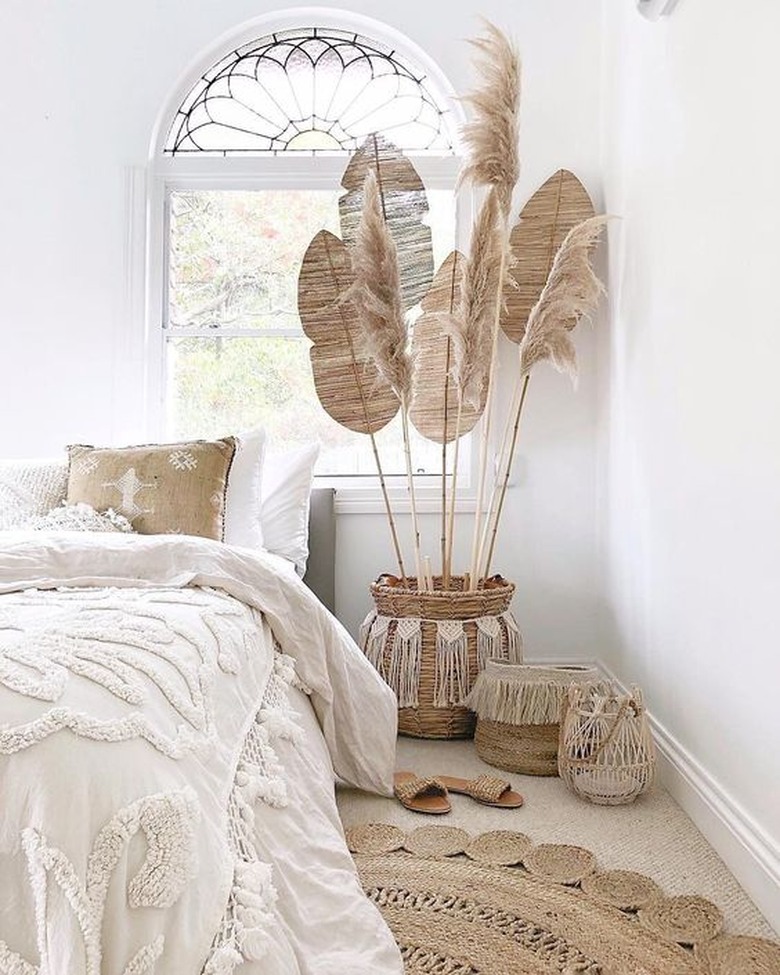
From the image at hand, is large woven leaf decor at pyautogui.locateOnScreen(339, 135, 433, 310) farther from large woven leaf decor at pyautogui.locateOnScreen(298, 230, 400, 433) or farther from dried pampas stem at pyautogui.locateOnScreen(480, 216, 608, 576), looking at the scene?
dried pampas stem at pyautogui.locateOnScreen(480, 216, 608, 576)

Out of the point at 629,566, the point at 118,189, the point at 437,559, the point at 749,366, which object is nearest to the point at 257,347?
the point at 118,189

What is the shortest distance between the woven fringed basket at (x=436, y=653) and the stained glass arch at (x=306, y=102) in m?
1.71

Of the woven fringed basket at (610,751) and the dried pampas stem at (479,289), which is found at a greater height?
the dried pampas stem at (479,289)

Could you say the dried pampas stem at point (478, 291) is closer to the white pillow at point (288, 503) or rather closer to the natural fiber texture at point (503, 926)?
the white pillow at point (288, 503)

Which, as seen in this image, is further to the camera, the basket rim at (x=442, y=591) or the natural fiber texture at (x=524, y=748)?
the basket rim at (x=442, y=591)

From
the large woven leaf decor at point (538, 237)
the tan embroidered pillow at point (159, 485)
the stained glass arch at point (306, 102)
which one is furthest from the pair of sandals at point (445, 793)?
the stained glass arch at point (306, 102)

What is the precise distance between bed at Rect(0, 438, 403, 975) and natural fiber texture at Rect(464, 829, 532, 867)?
1.15ft

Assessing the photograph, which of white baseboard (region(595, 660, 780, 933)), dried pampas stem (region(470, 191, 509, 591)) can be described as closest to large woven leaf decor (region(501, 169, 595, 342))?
dried pampas stem (region(470, 191, 509, 591))

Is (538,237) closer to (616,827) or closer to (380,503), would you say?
(380,503)

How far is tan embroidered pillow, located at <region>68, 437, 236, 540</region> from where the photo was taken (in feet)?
7.85

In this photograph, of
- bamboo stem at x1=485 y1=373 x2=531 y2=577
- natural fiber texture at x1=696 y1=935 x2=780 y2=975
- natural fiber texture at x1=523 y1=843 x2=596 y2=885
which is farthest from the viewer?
bamboo stem at x1=485 y1=373 x2=531 y2=577

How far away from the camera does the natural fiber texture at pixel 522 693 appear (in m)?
2.43

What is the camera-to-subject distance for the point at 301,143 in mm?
3371

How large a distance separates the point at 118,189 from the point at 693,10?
202 centimetres
